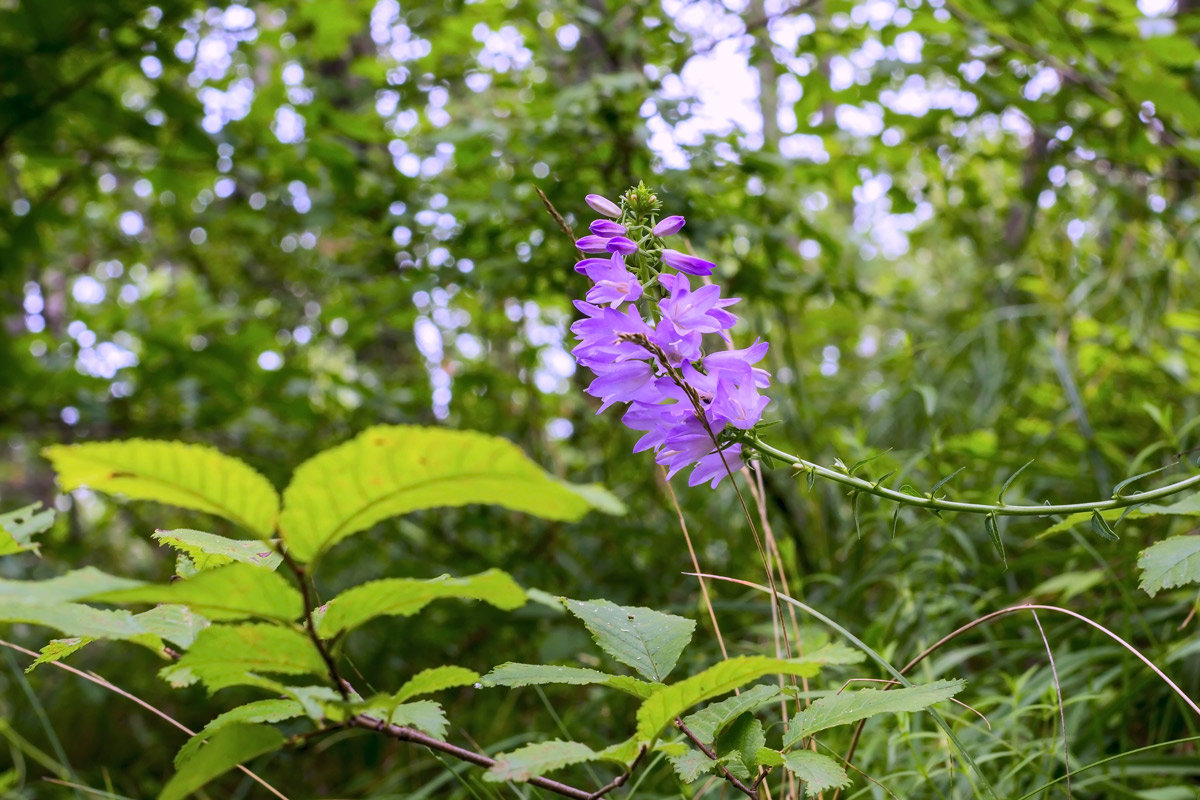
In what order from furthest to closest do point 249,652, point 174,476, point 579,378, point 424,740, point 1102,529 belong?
point 579,378 → point 1102,529 → point 424,740 → point 249,652 → point 174,476

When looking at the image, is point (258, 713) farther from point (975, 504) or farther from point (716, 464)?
point (975, 504)

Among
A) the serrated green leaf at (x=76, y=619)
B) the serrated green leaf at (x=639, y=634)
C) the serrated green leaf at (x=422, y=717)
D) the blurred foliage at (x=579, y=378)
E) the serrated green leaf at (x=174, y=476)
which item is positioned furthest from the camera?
the blurred foliage at (x=579, y=378)

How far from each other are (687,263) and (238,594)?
0.58 m

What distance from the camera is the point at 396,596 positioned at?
0.63 metres

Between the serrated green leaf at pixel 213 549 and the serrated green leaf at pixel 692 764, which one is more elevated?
the serrated green leaf at pixel 213 549

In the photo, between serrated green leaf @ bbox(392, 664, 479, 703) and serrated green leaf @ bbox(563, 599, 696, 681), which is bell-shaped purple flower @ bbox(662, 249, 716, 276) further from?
serrated green leaf @ bbox(392, 664, 479, 703)

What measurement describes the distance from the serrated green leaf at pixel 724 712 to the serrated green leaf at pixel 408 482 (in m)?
0.35

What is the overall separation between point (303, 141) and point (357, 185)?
192 mm

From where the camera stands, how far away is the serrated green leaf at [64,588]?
0.49 m

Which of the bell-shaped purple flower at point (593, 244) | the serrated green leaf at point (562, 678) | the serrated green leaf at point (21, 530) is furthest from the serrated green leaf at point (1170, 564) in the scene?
the serrated green leaf at point (21, 530)

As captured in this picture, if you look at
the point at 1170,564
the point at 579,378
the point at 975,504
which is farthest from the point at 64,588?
the point at 579,378

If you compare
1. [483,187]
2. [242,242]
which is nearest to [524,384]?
[483,187]

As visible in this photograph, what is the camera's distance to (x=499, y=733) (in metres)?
Answer: 2.07

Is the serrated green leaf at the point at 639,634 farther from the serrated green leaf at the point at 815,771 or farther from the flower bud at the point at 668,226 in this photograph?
the flower bud at the point at 668,226
